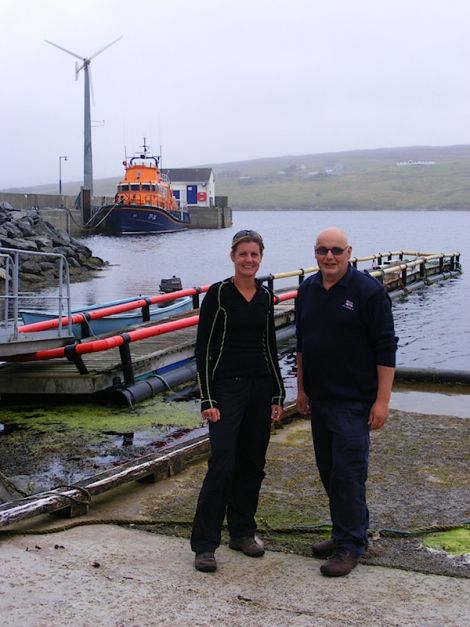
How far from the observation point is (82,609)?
3.73 m

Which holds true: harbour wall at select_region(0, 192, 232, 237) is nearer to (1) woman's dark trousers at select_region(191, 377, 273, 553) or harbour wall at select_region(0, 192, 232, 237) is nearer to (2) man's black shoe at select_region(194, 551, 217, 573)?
(1) woman's dark trousers at select_region(191, 377, 273, 553)

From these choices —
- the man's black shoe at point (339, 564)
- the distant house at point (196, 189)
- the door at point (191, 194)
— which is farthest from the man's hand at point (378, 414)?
the door at point (191, 194)

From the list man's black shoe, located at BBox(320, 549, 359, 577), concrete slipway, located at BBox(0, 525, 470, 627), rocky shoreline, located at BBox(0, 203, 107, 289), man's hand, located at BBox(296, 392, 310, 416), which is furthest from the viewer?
rocky shoreline, located at BBox(0, 203, 107, 289)

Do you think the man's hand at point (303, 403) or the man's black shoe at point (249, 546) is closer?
the man's black shoe at point (249, 546)

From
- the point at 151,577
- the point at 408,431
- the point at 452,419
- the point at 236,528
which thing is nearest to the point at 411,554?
the point at 236,528

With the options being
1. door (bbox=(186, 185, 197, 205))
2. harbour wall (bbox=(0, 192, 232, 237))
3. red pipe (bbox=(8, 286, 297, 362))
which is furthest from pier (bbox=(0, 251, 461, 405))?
door (bbox=(186, 185, 197, 205))

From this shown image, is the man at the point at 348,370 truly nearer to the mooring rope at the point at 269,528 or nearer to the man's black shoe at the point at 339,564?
the man's black shoe at the point at 339,564

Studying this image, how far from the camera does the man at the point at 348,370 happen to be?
4.40 m

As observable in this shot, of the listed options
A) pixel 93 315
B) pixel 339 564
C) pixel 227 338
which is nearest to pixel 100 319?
pixel 93 315

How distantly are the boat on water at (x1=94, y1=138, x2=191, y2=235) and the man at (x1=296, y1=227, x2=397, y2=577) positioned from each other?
6194cm

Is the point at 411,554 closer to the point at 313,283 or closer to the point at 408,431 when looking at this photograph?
the point at 313,283

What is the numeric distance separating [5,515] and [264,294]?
199cm

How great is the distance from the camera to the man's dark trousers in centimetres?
441

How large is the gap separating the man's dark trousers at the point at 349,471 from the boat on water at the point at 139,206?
204 ft
